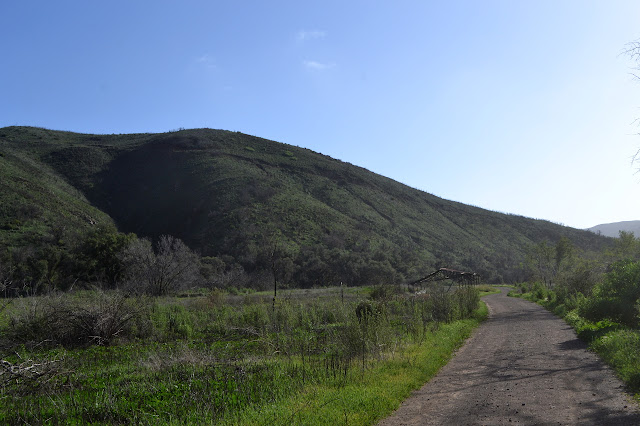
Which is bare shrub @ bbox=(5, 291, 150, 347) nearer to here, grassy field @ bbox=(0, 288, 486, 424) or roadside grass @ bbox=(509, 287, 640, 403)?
grassy field @ bbox=(0, 288, 486, 424)

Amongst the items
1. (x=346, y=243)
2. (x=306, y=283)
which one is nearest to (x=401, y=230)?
(x=346, y=243)

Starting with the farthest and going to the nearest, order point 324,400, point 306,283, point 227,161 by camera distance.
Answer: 1. point 227,161
2. point 306,283
3. point 324,400

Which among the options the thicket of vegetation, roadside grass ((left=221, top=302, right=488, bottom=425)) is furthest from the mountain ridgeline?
roadside grass ((left=221, top=302, right=488, bottom=425))

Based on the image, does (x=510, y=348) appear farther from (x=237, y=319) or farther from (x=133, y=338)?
(x=133, y=338)

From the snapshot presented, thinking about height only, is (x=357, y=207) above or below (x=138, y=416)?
above

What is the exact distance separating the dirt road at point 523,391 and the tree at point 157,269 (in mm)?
23112

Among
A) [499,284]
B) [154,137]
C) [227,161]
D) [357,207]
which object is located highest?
[154,137]

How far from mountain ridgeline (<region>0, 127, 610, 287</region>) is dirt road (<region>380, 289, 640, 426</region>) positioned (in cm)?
2801

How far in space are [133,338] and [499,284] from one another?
6815cm

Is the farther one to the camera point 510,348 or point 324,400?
point 510,348

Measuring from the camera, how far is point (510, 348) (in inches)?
494

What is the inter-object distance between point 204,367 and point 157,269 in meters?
23.5

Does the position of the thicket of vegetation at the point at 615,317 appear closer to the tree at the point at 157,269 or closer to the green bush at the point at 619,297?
the green bush at the point at 619,297

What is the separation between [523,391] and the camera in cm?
770
